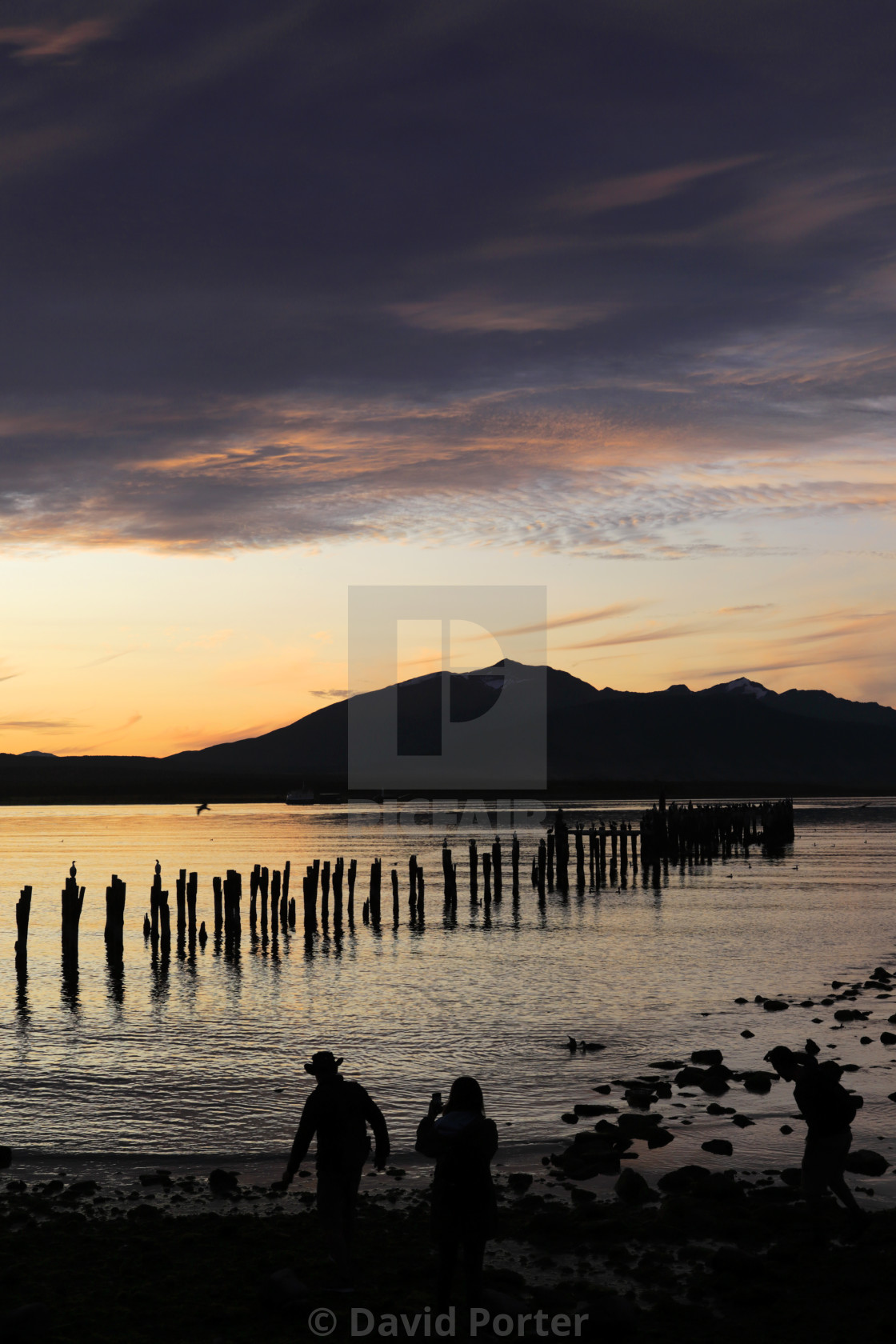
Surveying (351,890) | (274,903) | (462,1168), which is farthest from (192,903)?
(462,1168)

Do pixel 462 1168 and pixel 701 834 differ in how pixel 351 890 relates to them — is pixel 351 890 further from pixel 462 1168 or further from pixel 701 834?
pixel 701 834

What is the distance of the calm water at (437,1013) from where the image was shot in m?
14.9

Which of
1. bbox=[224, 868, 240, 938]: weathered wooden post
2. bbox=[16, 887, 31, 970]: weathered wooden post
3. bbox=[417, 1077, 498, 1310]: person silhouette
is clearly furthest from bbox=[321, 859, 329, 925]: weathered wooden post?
bbox=[417, 1077, 498, 1310]: person silhouette

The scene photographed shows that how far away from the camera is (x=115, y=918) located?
1120 inches

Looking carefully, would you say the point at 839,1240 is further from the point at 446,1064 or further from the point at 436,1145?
the point at 446,1064

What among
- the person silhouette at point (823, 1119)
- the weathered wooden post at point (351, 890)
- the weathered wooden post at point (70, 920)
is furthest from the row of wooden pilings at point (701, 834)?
the person silhouette at point (823, 1119)

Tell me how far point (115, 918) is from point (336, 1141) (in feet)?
69.6

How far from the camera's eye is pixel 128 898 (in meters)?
44.0

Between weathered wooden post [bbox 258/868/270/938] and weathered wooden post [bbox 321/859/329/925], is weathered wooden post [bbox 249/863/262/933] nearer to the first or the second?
weathered wooden post [bbox 258/868/270/938]

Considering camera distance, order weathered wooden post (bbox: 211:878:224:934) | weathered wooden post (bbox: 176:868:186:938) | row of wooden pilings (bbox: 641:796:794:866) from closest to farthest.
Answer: weathered wooden post (bbox: 176:868:186:938), weathered wooden post (bbox: 211:878:224:934), row of wooden pilings (bbox: 641:796:794:866)

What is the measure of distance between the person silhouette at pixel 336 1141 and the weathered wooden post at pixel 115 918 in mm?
20271

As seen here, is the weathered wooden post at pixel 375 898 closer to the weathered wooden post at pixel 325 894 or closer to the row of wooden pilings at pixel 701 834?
the weathered wooden post at pixel 325 894

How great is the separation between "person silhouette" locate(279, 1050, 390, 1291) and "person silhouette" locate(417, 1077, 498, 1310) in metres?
0.91

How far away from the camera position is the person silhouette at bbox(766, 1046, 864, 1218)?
9719mm
